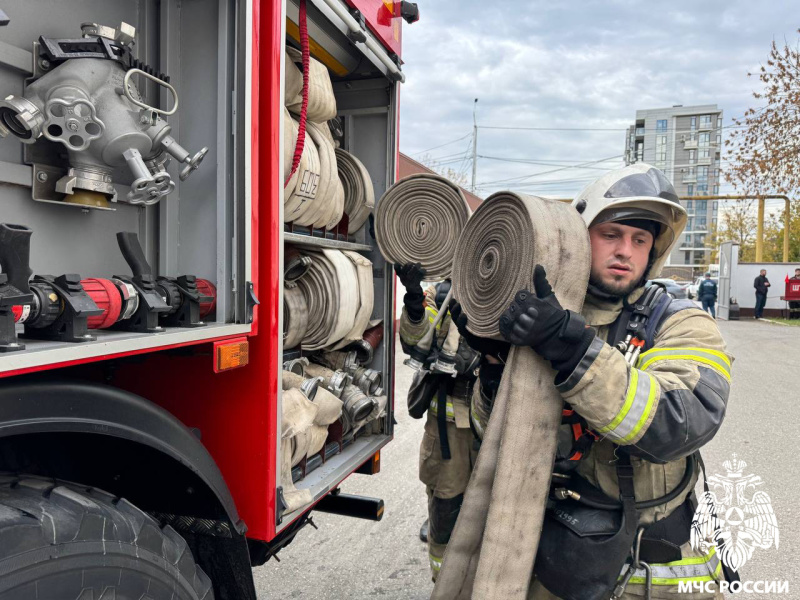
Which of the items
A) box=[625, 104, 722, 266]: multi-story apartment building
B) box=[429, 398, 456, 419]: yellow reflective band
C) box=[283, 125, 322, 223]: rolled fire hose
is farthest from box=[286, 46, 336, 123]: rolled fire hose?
box=[625, 104, 722, 266]: multi-story apartment building

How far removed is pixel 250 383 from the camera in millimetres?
1754

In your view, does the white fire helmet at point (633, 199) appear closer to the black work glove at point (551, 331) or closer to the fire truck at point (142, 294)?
the black work glove at point (551, 331)

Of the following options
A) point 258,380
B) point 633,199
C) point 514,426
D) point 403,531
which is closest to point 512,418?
point 514,426

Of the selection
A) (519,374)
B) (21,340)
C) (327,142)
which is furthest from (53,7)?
(519,374)

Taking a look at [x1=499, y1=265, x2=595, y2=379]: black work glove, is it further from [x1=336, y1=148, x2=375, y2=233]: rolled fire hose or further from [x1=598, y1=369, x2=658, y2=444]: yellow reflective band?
[x1=336, y1=148, x2=375, y2=233]: rolled fire hose

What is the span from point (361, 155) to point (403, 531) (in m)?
2.25

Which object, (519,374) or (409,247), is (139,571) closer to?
(519,374)

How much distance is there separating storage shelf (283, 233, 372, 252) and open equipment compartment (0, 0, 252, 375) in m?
0.42

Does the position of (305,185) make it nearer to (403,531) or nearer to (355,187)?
(355,187)

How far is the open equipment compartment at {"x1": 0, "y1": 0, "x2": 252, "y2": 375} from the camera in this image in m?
1.45

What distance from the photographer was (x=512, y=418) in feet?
5.62

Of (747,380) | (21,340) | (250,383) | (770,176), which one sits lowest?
(747,380)

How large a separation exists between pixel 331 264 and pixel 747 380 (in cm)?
822

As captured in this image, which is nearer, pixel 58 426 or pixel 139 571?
pixel 58 426
